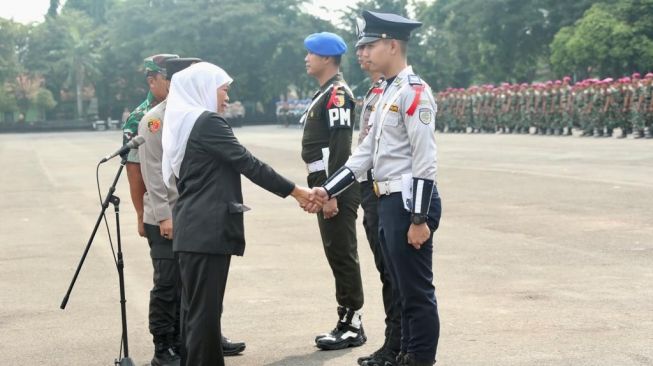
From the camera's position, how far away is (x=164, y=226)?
6309 millimetres

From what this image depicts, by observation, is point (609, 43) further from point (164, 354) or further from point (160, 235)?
point (164, 354)

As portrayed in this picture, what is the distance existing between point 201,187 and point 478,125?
40.9 m

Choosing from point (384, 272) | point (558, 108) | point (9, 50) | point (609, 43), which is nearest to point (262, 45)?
point (9, 50)

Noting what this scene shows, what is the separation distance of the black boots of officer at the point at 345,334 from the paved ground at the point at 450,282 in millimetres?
75

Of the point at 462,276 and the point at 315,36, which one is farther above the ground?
the point at 315,36

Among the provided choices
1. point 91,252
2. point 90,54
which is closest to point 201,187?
point 91,252

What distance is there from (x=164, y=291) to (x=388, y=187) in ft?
5.55

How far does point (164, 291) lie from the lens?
6.40 meters

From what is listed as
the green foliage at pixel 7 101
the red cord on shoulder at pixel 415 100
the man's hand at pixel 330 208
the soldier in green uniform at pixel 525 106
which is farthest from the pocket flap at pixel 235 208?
the green foliage at pixel 7 101

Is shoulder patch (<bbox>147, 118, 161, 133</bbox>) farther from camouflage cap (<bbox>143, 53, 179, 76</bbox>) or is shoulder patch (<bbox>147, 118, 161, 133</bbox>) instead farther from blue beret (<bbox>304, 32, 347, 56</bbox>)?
blue beret (<bbox>304, 32, 347, 56</bbox>)

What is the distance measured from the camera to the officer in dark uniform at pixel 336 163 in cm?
671

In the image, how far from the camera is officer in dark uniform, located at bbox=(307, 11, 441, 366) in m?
5.27

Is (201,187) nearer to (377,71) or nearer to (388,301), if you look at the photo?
(377,71)

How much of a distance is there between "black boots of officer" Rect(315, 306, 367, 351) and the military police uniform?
1.19 meters
